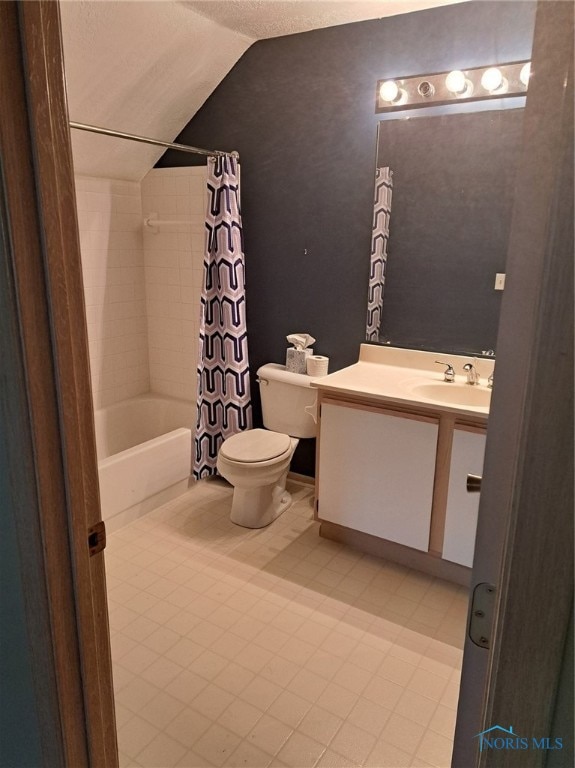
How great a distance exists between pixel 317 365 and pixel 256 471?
0.66 meters

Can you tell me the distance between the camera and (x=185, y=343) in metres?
3.49

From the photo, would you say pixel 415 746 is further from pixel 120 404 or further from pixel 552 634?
pixel 120 404

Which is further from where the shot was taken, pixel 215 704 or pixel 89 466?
pixel 215 704

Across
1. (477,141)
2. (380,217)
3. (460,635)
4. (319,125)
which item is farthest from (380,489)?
(319,125)

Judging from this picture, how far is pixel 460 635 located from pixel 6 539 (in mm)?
1772

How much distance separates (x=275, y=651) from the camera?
2002 millimetres

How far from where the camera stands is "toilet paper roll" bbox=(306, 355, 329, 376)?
290 centimetres

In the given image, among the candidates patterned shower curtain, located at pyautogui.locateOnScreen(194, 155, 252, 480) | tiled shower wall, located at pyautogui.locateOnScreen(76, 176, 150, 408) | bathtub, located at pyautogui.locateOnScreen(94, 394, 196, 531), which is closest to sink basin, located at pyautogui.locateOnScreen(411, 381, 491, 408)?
patterned shower curtain, located at pyautogui.locateOnScreen(194, 155, 252, 480)

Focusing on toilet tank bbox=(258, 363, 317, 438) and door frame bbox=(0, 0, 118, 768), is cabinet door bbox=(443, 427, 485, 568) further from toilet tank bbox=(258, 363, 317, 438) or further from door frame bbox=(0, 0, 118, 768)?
door frame bbox=(0, 0, 118, 768)

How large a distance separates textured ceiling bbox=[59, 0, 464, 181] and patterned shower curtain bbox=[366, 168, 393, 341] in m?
0.71

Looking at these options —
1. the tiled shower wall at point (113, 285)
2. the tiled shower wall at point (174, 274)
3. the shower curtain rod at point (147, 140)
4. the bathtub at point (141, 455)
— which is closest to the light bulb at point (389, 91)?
the shower curtain rod at point (147, 140)

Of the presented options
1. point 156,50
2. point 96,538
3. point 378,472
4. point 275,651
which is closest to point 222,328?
point 378,472

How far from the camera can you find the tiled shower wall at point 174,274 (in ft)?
10.6

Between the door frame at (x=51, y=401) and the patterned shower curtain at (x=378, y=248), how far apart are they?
202 centimetres
